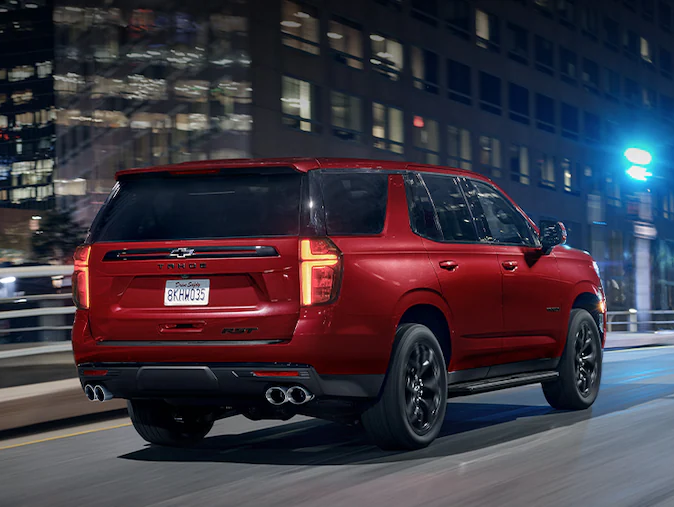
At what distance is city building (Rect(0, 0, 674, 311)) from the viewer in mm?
32031

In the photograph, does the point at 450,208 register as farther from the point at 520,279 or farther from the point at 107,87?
the point at 107,87

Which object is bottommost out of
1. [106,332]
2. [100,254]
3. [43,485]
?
[43,485]

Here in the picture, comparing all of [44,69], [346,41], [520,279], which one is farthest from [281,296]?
[44,69]

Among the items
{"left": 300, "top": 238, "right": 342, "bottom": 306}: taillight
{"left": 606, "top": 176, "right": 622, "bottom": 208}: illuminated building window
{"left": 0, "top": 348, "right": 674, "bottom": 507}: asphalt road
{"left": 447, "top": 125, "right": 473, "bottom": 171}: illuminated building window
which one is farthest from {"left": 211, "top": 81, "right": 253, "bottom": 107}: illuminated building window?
{"left": 606, "top": 176, "right": 622, "bottom": 208}: illuminated building window

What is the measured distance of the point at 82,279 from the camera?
7656mm

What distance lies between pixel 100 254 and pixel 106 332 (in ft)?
1.66

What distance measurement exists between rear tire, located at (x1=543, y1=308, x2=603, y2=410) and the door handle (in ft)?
7.03

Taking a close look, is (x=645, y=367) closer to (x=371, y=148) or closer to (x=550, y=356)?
(x=550, y=356)

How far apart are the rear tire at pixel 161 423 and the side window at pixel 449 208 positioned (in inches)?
89.1

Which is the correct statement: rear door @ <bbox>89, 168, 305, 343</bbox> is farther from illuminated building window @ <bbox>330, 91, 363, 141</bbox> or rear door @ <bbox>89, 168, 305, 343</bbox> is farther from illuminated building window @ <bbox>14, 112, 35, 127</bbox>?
illuminated building window @ <bbox>14, 112, 35, 127</bbox>

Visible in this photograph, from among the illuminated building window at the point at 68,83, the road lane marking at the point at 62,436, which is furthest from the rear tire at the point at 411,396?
the illuminated building window at the point at 68,83

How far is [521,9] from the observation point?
49500 millimetres

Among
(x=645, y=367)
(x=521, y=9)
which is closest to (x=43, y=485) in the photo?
(x=645, y=367)

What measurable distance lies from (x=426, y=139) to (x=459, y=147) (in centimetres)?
301
